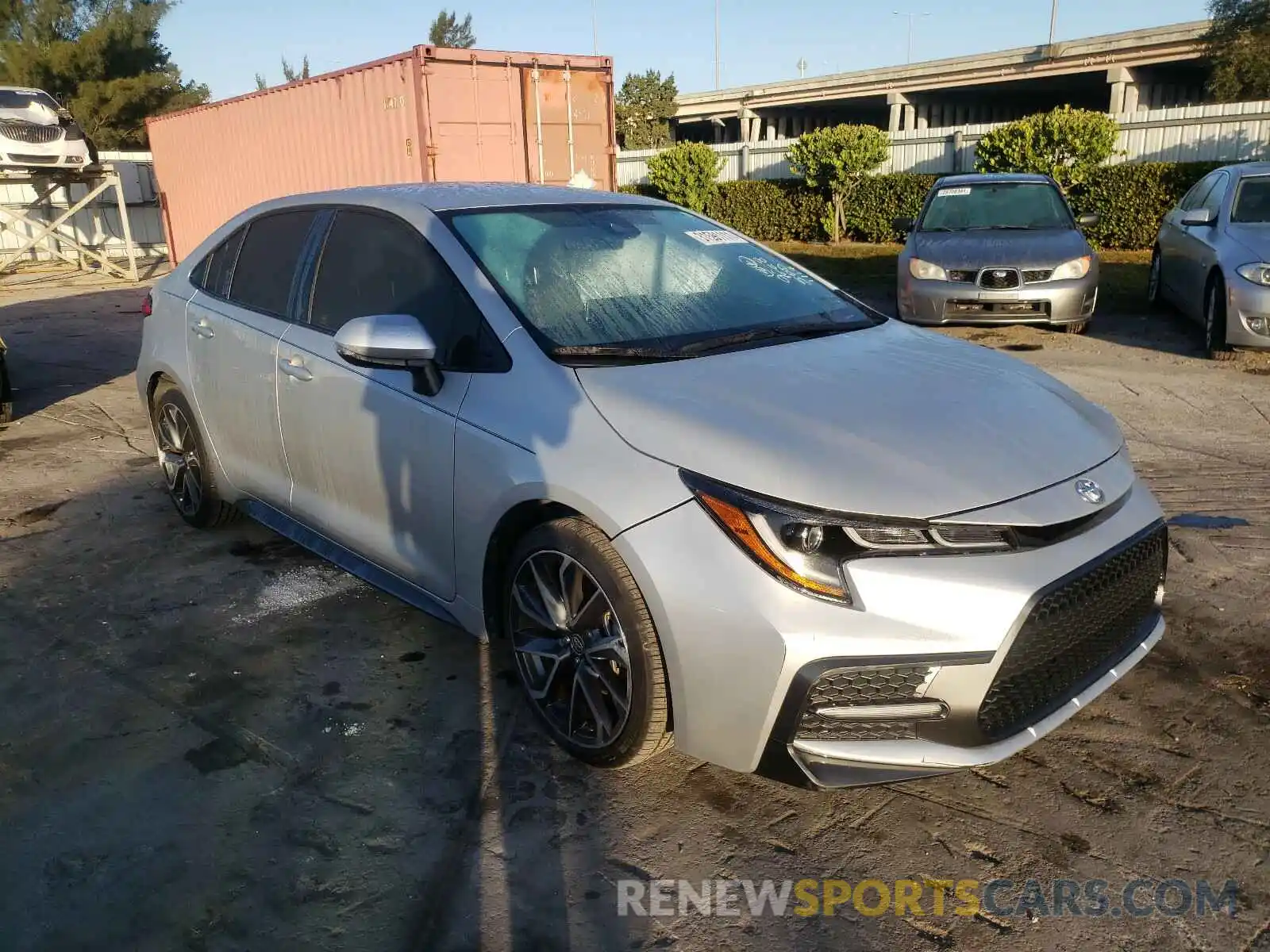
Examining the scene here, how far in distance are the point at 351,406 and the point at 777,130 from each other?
185ft

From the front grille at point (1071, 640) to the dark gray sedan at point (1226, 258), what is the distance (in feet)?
20.2

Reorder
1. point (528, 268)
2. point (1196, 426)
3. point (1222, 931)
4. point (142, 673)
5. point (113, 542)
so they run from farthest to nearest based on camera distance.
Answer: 1. point (1196, 426)
2. point (113, 542)
3. point (142, 673)
4. point (528, 268)
5. point (1222, 931)

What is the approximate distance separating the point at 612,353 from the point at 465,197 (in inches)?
44.2

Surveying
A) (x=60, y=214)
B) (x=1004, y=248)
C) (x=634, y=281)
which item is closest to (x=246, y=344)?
(x=634, y=281)

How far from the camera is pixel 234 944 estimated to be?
227 centimetres

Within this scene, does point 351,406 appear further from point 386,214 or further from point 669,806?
point 669,806

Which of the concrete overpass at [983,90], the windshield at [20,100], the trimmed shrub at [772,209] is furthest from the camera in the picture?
the concrete overpass at [983,90]

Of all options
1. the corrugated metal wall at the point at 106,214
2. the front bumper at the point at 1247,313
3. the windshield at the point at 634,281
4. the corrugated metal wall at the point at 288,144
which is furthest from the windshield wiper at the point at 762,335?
the corrugated metal wall at the point at 106,214

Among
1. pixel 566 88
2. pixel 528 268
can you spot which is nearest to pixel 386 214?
pixel 528 268

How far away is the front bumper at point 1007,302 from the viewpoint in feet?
29.2

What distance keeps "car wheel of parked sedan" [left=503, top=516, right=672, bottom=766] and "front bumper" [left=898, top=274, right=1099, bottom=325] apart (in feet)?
23.3

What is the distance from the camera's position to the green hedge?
16.2m

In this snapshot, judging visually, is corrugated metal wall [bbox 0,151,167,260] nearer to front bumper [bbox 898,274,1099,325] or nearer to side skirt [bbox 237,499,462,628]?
front bumper [bbox 898,274,1099,325]

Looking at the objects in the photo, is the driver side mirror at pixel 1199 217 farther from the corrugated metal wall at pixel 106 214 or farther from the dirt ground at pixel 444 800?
the corrugated metal wall at pixel 106 214
